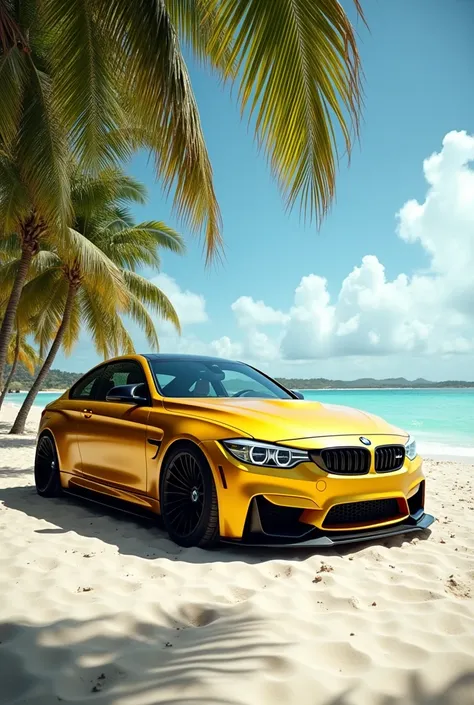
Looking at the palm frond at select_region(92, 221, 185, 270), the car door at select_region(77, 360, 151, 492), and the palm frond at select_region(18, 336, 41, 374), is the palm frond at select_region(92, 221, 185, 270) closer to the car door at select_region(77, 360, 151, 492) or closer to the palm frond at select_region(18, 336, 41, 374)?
the car door at select_region(77, 360, 151, 492)

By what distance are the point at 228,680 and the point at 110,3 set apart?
604cm

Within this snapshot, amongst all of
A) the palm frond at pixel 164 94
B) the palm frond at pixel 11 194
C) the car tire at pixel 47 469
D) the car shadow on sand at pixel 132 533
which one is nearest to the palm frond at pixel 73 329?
the palm frond at pixel 11 194

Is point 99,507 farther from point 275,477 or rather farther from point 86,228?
point 86,228

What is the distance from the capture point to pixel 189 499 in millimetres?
4715

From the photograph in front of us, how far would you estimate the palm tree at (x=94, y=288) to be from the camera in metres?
18.1

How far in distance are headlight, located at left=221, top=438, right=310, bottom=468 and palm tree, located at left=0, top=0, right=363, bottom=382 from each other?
1.93 m

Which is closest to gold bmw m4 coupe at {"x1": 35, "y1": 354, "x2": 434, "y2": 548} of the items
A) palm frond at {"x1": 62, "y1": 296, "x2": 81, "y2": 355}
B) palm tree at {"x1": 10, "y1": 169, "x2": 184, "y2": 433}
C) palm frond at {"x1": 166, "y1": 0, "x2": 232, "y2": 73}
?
palm frond at {"x1": 166, "y1": 0, "x2": 232, "y2": 73}

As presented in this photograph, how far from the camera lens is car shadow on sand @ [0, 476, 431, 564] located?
14.7 ft

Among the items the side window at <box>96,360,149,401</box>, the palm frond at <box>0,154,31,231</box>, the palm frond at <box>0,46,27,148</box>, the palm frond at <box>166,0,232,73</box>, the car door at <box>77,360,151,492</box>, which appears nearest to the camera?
the car door at <box>77,360,151,492</box>

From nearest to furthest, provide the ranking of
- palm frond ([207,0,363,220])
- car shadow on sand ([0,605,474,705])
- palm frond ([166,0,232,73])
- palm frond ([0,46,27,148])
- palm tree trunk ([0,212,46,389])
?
car shadow on sand ([0,605,474,705])
palm frond ([207,0,363,220])
palm frond ([166,0,232,73])
palm frond ([0,46,27,148])
palm tree trunk ([0,212,46,389])

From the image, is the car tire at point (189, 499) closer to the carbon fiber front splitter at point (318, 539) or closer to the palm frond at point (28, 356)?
the carbon fiber front splitter at point (318, 539)

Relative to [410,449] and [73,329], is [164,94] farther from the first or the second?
[73,329]

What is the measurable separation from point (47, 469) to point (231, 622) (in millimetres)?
4549

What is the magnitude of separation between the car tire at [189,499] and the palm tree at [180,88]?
224 cm
